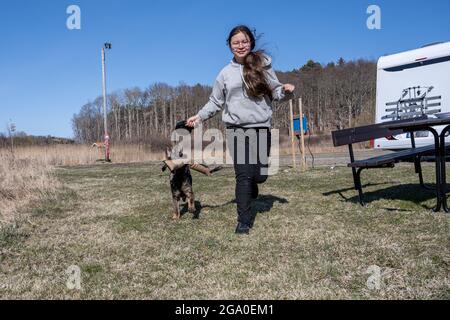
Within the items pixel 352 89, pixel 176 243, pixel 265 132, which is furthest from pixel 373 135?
Result: pixel 352 89

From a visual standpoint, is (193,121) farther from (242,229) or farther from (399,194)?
(399,194)

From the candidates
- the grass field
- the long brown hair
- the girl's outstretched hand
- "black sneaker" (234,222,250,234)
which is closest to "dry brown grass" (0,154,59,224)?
the grass field

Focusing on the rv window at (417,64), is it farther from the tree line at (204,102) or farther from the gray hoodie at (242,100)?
the tree line at (204,102)

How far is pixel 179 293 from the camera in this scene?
8.63ft

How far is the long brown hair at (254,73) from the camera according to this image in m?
4.03

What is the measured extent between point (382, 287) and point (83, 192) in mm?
6656

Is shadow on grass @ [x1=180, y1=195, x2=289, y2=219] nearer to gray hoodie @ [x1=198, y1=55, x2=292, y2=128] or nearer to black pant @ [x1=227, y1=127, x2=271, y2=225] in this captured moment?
black pant @ [x1=227, y1=127, x2=271, y2=225]

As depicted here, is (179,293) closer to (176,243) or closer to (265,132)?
(176,243)

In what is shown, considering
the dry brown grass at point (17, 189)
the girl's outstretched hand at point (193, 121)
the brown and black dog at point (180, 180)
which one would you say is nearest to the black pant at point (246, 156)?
the girl's outstretched hand at point (193, 121)

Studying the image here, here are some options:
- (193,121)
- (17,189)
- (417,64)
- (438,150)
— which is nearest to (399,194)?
(438,150)

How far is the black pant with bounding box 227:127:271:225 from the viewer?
4.16m

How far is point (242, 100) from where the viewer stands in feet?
13.7

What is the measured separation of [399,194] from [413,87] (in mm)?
4908

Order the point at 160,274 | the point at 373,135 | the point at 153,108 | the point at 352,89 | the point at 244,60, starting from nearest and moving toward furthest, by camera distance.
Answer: the point at 160,274 < the point at 244,60 < the point at 373,135 < the point at 352,89 < the point at 153,108
